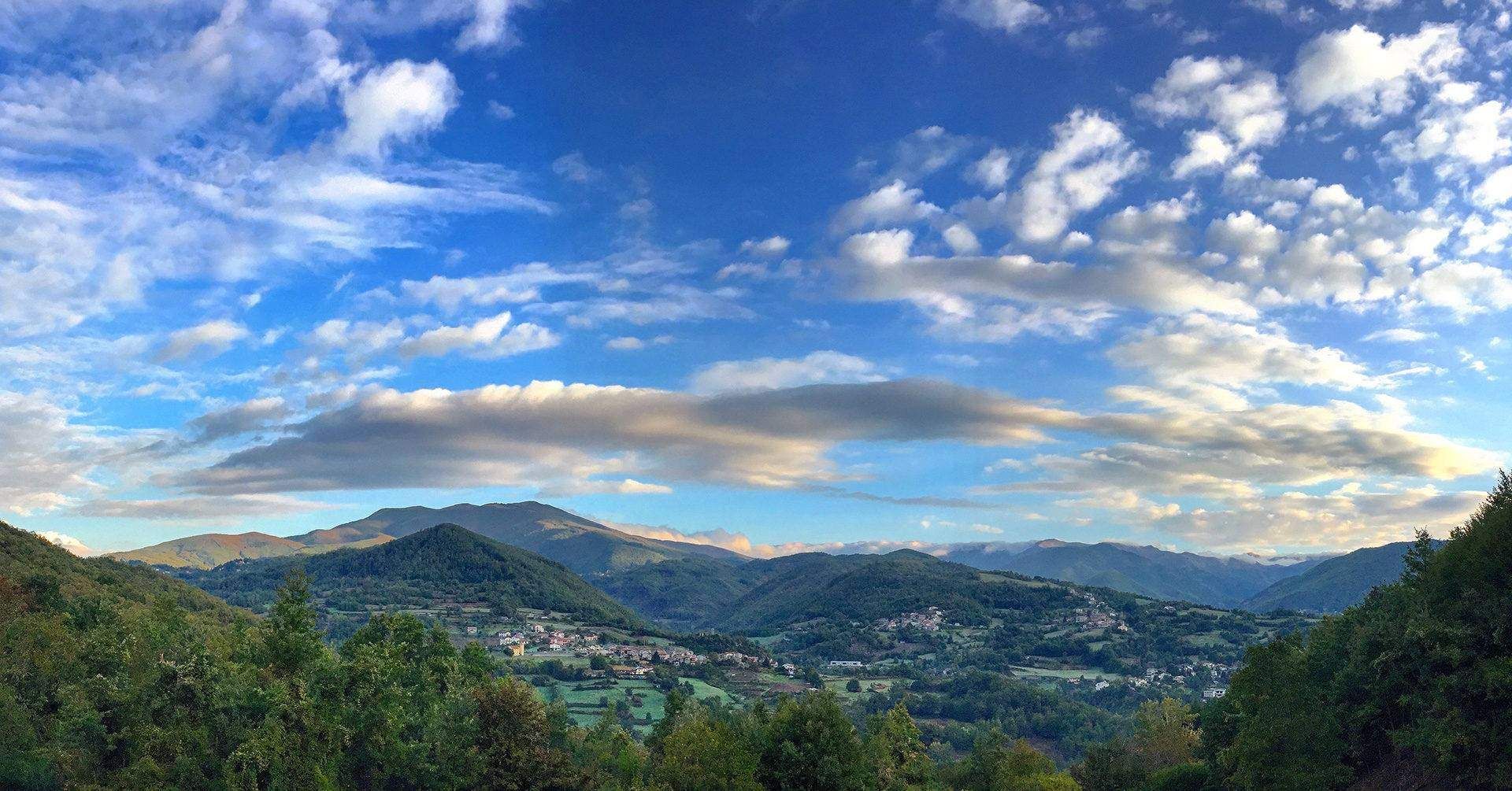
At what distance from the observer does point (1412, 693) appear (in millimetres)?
50219

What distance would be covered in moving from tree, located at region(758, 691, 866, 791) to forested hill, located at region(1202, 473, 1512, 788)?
23.3 meters

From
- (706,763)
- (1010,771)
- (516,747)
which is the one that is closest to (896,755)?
(1010,771)

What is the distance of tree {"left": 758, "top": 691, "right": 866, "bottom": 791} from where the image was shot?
55406mm

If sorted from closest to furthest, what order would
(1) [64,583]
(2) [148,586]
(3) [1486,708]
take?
(3) [1486,708]
(1) [64,583]
(2) [148,586]

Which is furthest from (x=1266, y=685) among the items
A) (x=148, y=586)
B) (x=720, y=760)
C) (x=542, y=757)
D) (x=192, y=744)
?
(x=148, y=586)

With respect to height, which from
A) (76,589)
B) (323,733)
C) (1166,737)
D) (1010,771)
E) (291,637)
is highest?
(76,589)

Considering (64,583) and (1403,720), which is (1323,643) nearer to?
(1403,720)

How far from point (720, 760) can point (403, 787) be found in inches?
886

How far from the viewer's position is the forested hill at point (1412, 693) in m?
43.7

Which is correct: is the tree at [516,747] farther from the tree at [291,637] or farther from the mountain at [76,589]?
the mountain at [76,589]

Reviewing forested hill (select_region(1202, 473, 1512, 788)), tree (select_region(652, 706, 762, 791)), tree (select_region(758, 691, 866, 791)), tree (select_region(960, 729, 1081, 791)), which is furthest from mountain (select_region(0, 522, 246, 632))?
forested hill (select_region(1202, 473, 1512, 788))

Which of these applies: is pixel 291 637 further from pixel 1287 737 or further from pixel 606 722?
pixel 1287 737

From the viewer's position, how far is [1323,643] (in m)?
64.4

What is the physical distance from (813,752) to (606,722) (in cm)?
2312
